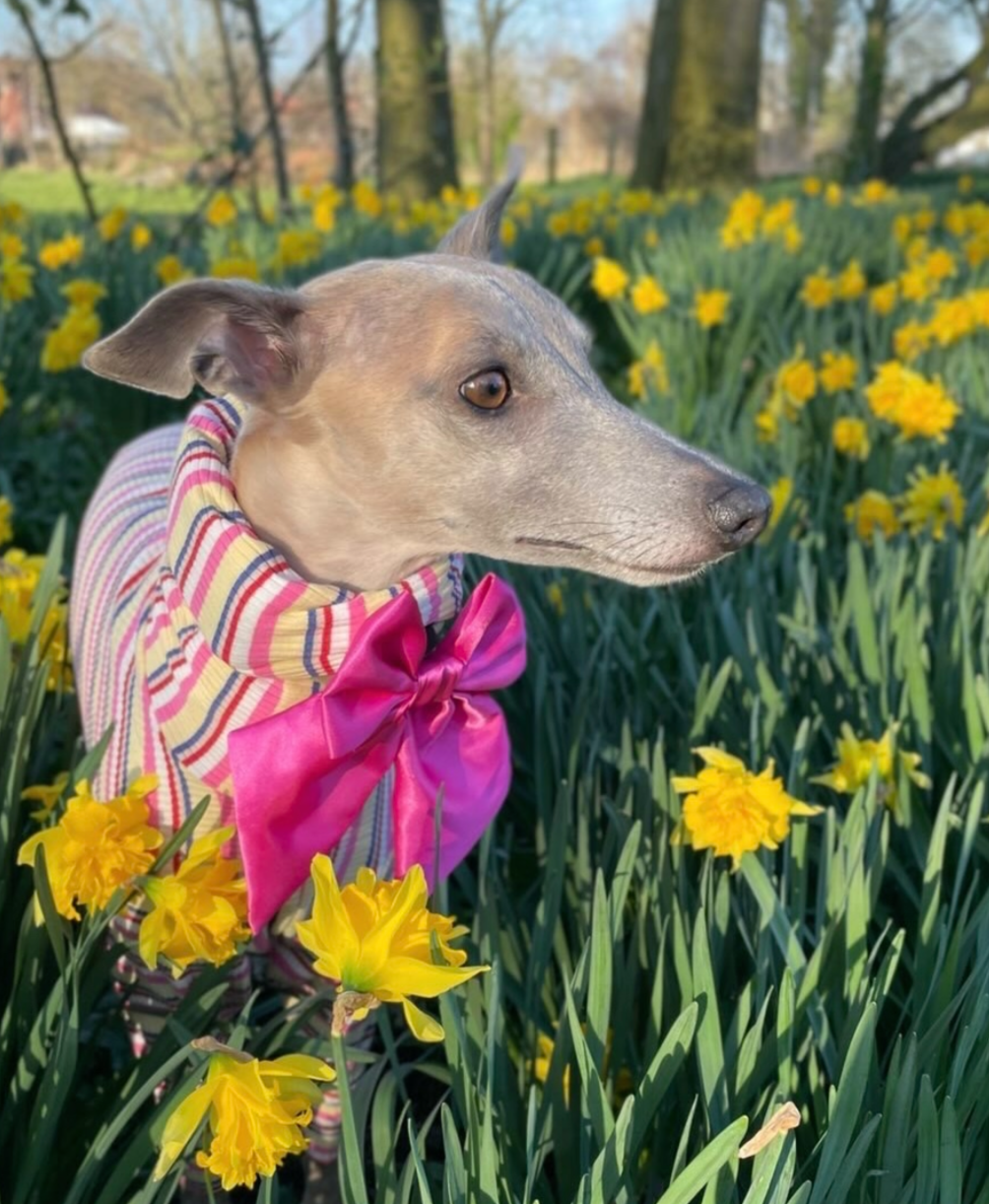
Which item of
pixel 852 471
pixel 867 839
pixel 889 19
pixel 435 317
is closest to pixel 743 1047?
pixel 867 839

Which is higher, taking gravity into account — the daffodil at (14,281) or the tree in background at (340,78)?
the tree in background at (340,78)

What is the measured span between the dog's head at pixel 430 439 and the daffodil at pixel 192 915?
1.41 feet

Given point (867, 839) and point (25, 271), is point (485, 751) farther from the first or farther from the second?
point (25, 271)

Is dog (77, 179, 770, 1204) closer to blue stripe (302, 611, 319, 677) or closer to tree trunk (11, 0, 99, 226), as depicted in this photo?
blue stripe (302, 611, 319, 677)

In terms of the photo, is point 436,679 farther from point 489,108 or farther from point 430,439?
point 489,108

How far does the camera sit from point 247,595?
125 cm

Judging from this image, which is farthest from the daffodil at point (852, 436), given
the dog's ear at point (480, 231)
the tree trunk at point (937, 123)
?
the tree trunk at point (937, 123)

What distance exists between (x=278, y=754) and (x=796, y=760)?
2.26 ft

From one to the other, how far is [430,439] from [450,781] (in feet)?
1.33

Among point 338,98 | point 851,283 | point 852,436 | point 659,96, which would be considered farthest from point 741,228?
point 659,96

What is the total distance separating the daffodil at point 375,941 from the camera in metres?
0.82

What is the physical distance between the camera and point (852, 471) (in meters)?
2.78

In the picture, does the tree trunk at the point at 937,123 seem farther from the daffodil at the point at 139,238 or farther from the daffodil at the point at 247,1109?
the daffodil at the point at 247,1109

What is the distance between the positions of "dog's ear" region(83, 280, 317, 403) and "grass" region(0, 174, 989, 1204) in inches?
16.1
